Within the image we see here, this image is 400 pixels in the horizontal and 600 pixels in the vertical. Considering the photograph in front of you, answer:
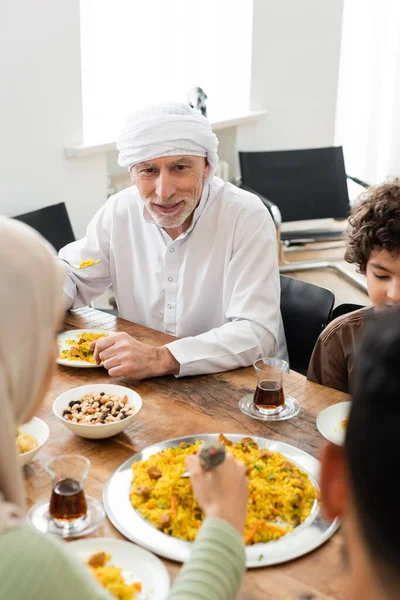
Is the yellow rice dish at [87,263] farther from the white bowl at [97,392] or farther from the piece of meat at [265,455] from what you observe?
the piece of meat at [265,455]

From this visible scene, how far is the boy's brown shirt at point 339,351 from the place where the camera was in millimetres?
2084

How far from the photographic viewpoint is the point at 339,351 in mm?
2090

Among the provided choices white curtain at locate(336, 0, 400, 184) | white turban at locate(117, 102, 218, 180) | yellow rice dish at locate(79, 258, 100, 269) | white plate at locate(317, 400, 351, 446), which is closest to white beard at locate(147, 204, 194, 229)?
white turban at locate(117, 102, 218, 180)

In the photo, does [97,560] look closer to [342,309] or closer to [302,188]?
[342,309]

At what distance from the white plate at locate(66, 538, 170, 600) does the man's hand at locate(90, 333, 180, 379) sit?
70 cm

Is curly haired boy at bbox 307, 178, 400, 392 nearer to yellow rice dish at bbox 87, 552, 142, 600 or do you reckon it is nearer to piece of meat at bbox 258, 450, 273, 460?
piece of meat at bbox 258, 450, 273, 460

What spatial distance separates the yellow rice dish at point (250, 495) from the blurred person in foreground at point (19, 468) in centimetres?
21

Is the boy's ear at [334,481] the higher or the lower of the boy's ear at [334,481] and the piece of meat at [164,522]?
the higher

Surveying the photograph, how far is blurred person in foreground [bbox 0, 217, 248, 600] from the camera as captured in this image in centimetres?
90

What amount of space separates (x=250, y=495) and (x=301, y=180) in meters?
3.65

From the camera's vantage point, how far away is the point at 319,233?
4941mm

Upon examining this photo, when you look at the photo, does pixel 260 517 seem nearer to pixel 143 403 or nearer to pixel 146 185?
pixel 143 403

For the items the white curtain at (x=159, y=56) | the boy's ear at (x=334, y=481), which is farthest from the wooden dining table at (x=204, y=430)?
the white curtain at (x=159, y=56)

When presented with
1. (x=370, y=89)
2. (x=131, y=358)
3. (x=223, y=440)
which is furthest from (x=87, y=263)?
(x=370, y=89)
